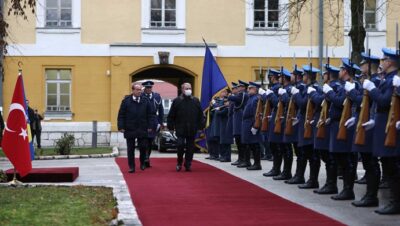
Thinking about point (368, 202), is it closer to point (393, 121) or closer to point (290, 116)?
point (393, 121)

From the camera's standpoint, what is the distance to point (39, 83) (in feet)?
102

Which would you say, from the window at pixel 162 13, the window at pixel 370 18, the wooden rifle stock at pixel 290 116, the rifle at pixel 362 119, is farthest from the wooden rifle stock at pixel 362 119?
the window at pixel 370 18

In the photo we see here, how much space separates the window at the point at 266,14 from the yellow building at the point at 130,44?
42mm

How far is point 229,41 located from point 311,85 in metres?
19.7

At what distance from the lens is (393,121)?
359 inches

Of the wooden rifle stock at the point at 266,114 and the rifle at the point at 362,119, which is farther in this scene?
the wooden rifle stock at the point at 266,114

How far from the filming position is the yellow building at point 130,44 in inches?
1228

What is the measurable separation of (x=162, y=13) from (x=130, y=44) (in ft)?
6.24

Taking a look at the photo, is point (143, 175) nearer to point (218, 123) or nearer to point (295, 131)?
point (295, 131)

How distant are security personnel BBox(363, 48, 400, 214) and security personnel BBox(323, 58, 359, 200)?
128 cm

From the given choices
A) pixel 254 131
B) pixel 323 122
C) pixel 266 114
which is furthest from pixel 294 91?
pixel 254 131

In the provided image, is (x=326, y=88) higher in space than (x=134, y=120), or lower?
higher

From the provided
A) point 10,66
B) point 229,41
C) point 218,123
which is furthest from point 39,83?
point 218,123

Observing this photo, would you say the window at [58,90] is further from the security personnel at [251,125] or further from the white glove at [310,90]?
the white glove at [310,90]
